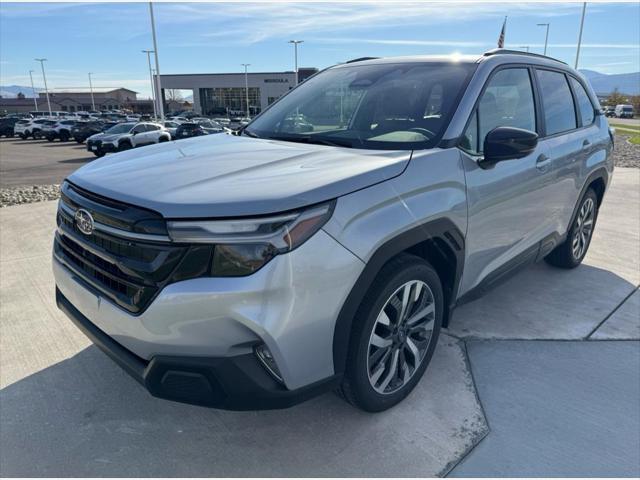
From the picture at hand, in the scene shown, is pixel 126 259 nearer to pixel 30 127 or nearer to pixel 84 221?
pixel 84 221

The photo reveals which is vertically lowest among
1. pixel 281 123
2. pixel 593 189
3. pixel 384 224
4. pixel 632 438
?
pixel 632 438

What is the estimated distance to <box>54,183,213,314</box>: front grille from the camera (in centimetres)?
184

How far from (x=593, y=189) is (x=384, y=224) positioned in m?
3.52

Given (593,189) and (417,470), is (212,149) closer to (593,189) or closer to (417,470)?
(417,470)

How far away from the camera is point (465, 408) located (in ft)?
8.52

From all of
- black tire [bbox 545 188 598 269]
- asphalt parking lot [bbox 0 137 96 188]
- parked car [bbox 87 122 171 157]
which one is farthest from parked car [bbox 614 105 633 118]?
black tire [bbox 545 188 598 269]

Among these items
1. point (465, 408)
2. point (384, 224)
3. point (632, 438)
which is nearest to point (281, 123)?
point (384, 224)

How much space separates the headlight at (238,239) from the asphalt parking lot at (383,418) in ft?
3.34

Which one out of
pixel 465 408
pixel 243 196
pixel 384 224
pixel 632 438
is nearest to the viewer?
pixel 243 196

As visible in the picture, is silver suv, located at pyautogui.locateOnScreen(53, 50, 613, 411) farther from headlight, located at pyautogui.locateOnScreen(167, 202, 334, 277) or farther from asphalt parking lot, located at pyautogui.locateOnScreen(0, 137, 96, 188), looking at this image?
asphalt parking lot, located at pyautogui.locateOnScreen(0, 137, 96, 188)

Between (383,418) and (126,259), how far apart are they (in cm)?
151

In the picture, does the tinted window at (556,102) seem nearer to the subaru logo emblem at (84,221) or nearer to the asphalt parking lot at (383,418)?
the asphalt parking lot at (383,418)

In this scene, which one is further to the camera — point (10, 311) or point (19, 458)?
point (10, 311)

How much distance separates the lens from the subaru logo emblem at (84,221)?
2141mm
